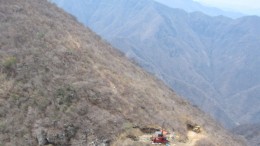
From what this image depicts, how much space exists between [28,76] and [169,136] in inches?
737

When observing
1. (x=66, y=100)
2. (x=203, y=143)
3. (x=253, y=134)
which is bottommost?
(x=203, y=143)

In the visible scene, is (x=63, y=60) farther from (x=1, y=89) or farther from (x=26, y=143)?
(x=26, y=143)

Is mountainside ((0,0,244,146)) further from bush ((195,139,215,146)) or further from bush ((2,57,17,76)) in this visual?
bush ((195,139,215,146))

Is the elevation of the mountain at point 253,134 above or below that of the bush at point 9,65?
above

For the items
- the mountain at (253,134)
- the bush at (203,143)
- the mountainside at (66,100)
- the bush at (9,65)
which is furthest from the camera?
the mountain at (253,134)

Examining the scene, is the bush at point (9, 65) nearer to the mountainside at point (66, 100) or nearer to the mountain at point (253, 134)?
the mountainside at point (66, 100)

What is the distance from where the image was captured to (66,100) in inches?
1750

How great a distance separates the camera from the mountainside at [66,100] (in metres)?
40.3

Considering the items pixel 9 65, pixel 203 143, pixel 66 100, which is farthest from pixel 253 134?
pixel 66 100

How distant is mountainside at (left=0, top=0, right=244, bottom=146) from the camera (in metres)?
40.3

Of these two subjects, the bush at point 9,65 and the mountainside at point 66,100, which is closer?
the mountainside at point 66,100

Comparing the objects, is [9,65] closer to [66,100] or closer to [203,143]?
[66,100]

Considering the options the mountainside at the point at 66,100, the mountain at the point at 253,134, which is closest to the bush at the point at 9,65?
the mountainside at the point at 66,100

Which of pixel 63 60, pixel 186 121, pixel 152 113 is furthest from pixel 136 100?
pixel 63 60
